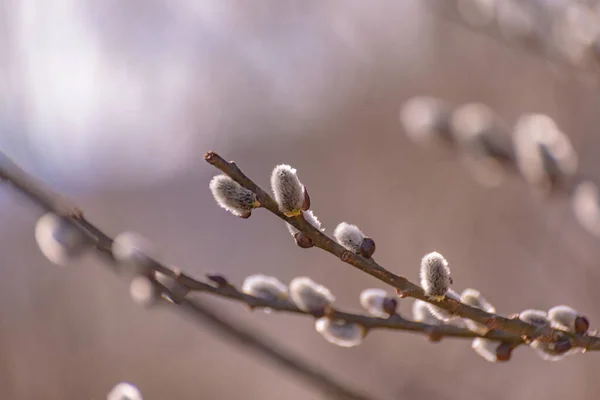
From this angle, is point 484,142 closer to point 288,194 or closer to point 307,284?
point 307,284

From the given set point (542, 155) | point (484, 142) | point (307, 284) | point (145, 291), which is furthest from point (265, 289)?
point (484, 142)

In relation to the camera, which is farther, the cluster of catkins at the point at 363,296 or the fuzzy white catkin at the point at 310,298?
the fuzzy white catkin at the point at 310,298

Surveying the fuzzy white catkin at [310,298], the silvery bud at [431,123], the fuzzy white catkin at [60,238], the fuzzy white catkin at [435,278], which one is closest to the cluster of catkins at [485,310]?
the fuzzy white catkin at [435,278]

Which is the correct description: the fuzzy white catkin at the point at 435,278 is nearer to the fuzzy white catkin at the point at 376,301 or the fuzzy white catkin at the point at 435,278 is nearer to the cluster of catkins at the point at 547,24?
the fuzzy white catkin at the point at 376,301

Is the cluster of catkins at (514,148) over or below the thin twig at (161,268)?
over

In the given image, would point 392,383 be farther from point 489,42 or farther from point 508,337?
point 489,42

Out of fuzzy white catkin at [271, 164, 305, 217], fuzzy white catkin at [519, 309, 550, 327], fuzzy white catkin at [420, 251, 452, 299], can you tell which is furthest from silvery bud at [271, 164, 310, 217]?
fuzzy white catkin at [519, 309, 550, 327]

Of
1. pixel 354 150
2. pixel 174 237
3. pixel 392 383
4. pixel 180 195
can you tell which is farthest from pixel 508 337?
pixel 180 195
